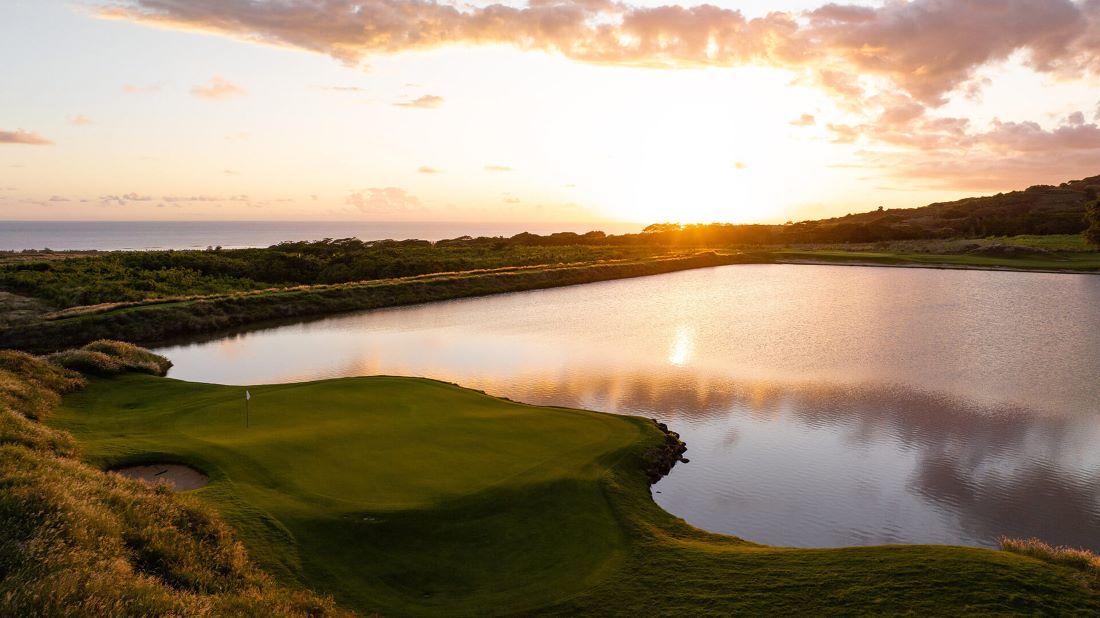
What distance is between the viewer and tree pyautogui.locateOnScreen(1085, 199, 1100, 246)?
2837 inches

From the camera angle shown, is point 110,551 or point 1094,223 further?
point 1094,223

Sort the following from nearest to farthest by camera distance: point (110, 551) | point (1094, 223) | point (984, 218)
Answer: point (110, 551) → point (1094, 223) → point (984, 218)

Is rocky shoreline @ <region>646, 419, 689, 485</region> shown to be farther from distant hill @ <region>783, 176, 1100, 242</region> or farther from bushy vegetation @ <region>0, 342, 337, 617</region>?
distant hill @ <region>783, 176, 1100, 242</region>

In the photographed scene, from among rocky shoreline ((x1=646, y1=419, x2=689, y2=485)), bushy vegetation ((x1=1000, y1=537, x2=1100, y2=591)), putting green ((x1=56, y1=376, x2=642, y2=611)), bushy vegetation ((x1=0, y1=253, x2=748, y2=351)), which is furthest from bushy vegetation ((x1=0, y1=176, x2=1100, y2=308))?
bushy vegetation ((x1=1000, y1=537, x2=1100, y2=591))

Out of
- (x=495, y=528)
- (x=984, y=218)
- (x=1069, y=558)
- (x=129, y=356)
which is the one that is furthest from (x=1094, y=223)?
(x=129, y=356)

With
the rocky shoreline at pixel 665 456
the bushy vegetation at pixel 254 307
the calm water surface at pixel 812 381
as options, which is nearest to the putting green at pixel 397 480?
the rocky shoreline at pixel 665 456

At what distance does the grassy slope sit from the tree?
82.8 m

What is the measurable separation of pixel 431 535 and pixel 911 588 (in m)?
7.26

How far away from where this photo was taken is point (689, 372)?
2594 centimetres

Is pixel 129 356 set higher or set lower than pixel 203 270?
lower

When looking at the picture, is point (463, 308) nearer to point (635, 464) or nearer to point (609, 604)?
point (635, 464)

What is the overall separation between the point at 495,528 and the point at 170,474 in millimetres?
6806

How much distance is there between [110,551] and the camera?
25.0ft

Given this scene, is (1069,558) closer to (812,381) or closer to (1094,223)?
(812,381)
